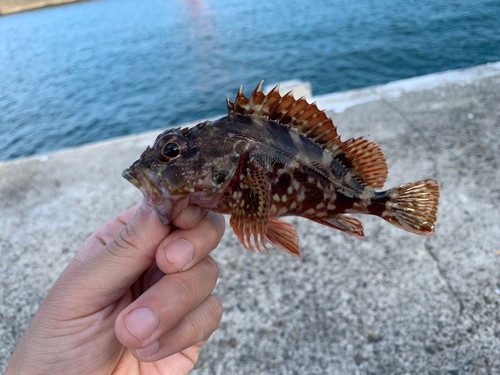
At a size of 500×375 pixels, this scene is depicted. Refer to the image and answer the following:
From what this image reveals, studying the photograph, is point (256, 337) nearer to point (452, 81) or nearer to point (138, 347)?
point (138, 347)

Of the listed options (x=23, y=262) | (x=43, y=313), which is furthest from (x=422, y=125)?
(x=23, y=262)

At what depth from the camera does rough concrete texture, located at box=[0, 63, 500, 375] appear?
265 cm

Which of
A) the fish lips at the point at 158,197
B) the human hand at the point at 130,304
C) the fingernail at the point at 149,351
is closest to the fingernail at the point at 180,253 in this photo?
the human hand at the point at 130,304

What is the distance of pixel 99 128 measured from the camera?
16.7 m

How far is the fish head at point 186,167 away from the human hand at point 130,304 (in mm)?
188

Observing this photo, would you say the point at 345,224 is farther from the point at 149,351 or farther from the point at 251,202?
the point at 149,351

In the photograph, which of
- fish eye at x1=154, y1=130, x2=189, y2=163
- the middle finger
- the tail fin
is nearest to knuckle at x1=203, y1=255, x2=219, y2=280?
the middle finger

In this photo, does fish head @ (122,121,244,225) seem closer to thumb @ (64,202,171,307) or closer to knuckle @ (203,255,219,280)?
thumb @ (64,202,171,307)

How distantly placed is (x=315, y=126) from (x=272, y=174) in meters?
0.38

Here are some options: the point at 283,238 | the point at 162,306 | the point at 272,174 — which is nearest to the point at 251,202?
the point at 272,174

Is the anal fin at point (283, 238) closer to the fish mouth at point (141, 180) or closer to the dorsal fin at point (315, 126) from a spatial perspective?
the dorsal fin at point (315, 126)

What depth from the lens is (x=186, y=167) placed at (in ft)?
5.91

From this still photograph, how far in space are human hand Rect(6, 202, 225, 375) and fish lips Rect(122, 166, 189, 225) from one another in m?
0.06

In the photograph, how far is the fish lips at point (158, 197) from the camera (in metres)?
1.78
